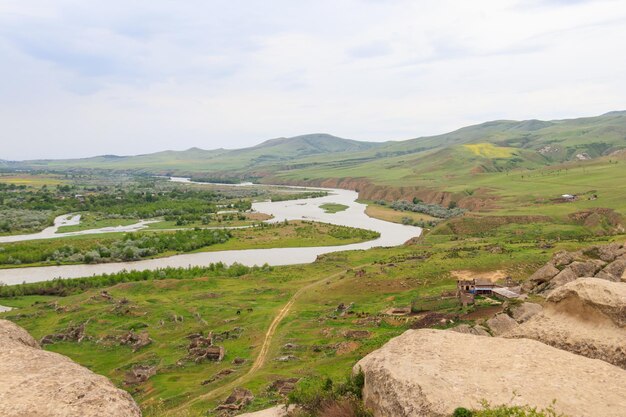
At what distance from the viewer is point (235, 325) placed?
2052 inches

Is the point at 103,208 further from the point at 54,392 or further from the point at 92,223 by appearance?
the point at 54,392

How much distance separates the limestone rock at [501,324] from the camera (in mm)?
34406

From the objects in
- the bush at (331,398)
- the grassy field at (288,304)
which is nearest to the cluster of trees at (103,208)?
the grassy field at (288,304)

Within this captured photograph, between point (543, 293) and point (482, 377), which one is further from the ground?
point (482, 377)

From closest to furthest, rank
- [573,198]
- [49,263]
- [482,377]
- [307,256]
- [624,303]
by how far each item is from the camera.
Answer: [482,377], [624,303], [49,263], [307,256], [573,198]

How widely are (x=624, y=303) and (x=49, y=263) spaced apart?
94375 mm

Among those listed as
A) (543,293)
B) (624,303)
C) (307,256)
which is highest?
(624,303)

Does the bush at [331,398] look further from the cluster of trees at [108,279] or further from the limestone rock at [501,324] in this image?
the cluster of trees at [108,279]

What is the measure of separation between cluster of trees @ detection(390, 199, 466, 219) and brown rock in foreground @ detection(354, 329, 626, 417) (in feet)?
390

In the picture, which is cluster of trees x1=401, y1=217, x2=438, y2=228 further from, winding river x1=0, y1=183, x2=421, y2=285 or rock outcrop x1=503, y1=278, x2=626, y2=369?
rock outcrop x1=503, y1=278, x2=626, y2=369

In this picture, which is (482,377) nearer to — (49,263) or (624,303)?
(624,303)

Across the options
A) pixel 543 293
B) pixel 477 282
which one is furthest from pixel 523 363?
pixel 477 282

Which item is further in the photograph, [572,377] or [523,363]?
[523,363]

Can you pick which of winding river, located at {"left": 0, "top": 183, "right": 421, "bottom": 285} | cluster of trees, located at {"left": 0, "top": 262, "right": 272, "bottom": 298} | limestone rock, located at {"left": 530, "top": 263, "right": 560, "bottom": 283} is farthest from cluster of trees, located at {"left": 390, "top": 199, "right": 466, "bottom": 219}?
limestone rock, located at {"left": 530, "top": 263, "right": 560, "bottom": 283}
